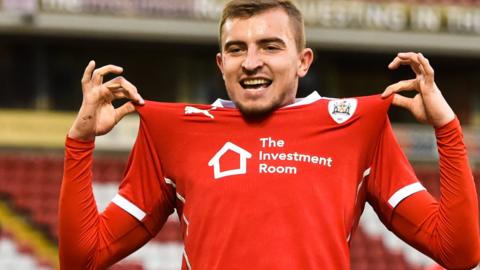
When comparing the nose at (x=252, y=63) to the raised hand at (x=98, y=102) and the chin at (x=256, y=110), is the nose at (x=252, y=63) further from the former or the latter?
the raised hand at (x=98, y=102)

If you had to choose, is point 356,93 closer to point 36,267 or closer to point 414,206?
point 36,267

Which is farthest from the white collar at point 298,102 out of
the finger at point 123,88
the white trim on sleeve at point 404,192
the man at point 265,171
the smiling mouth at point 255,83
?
the white trim on sleeve at point 404,192

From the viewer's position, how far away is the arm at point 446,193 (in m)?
2.80

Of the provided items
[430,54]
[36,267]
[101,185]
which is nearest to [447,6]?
[430,54]

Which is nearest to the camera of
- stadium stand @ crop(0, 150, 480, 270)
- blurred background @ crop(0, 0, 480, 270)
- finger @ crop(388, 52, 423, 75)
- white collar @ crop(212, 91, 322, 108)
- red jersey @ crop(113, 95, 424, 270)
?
red jersey @ crop(113, 95, 424, 270)

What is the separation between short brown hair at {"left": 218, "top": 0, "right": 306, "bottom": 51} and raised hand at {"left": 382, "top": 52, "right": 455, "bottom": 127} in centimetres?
27

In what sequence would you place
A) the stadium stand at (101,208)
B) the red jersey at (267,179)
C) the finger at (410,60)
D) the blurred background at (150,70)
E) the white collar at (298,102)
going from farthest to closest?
the blurred background at (150,70) → the stadium stand at (101,208) → the white collar at (298,102) → the finger at (410,60) → the red jersey at (267,179)

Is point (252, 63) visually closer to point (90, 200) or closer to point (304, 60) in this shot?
point (304, 60)

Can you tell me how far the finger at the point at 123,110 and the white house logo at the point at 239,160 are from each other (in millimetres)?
303

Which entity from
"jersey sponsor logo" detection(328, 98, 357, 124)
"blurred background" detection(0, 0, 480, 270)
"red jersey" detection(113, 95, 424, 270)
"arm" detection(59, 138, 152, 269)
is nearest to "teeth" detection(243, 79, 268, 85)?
"red jersey" detection(113, 95, 424, 270)

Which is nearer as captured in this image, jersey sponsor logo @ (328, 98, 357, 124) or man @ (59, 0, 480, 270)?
man @ (59, 0, 480, 270)

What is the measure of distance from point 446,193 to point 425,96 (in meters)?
0.26

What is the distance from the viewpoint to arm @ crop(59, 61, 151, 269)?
113 inches

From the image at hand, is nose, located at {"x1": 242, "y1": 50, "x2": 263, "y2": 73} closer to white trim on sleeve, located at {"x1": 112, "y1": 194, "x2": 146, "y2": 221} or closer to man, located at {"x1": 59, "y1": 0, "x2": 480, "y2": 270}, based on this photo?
man, located at {"x1": 59, "y1": 0, "x2": 480, "y2": 270}
